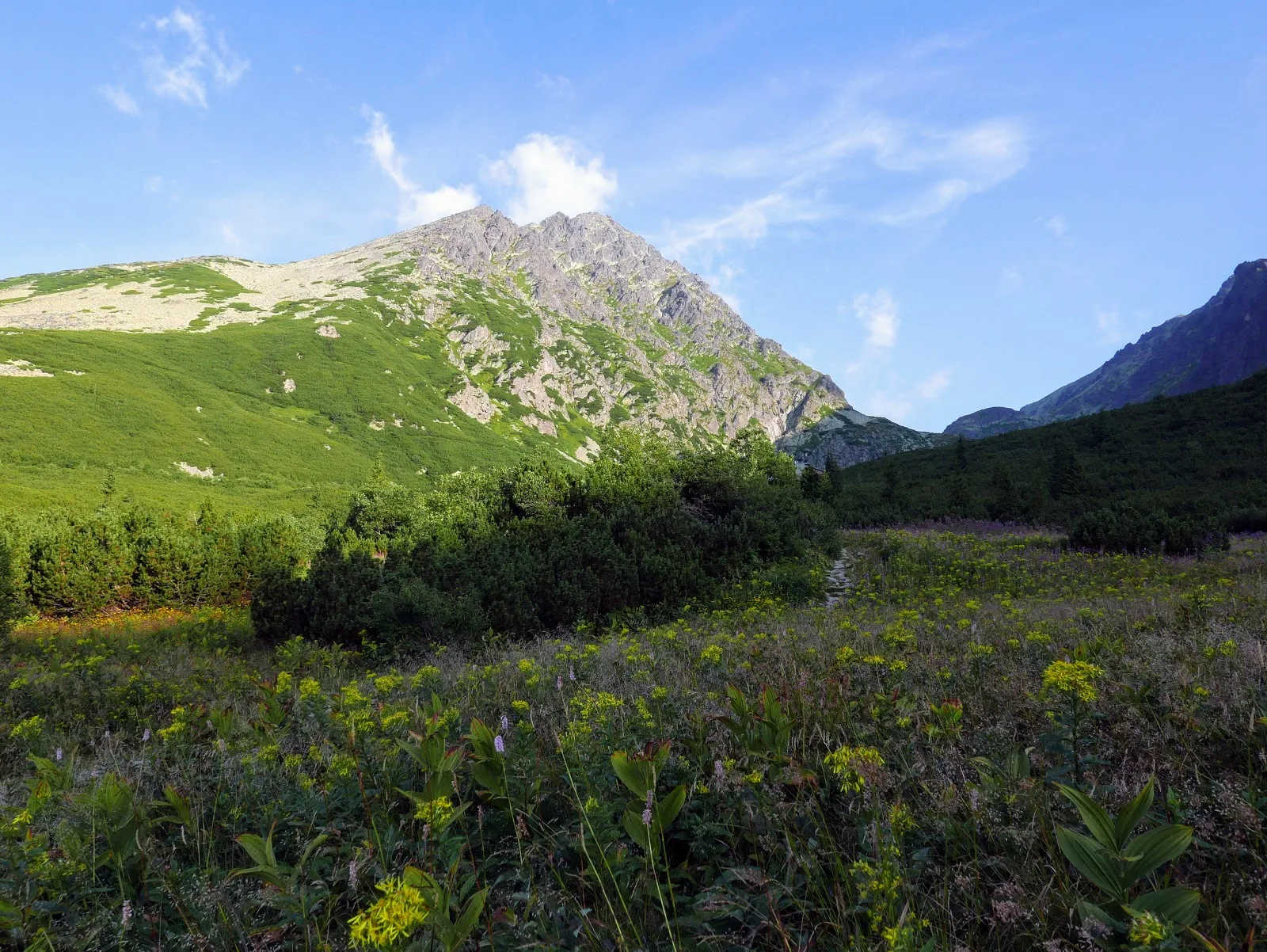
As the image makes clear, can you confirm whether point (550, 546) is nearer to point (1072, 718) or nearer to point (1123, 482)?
point (1072, 718)

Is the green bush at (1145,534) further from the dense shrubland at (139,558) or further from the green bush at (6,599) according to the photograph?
the green bush at (6,599)

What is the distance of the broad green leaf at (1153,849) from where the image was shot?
128 cm

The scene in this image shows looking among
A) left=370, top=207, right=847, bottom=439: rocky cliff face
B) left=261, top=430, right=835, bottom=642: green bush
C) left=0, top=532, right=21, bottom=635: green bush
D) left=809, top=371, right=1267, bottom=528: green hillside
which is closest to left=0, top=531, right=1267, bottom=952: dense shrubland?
left=261, top=430, right=835, bottom=642: green bush

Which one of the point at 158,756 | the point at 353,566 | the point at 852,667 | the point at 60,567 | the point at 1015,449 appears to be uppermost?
the point at 1015,449

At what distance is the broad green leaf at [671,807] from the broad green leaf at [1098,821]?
106cm

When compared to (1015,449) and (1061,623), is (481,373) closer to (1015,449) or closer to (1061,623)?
(1015,449)

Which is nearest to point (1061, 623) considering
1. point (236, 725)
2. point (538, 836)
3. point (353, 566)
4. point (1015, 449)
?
point (538, 836)

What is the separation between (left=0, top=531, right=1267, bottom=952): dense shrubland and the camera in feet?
5.14

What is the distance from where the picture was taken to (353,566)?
10.5 meters

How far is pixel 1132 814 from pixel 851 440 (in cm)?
17629

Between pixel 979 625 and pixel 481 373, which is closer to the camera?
pixel 979 625

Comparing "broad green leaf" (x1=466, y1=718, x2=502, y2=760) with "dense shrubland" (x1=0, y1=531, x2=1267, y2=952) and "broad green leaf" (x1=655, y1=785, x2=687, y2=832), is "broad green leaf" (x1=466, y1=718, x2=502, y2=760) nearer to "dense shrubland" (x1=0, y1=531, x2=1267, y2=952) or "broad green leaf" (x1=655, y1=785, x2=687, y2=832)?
"dense shrubland" (x1=0, y1=531, x2=1267, y2=952)

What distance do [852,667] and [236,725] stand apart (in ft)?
13.9

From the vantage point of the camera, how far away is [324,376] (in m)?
92.9
